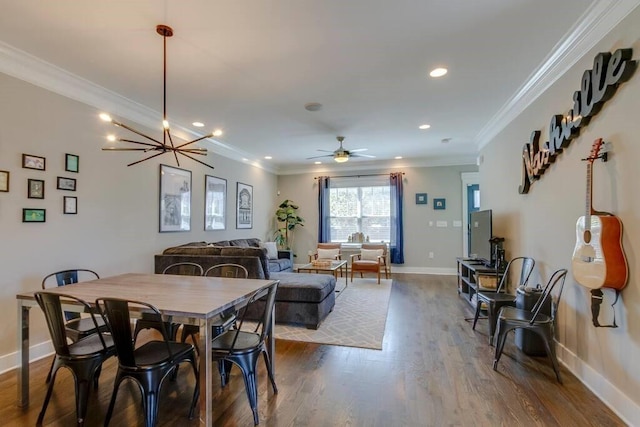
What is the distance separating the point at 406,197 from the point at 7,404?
6.95m

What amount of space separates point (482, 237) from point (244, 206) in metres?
4.51

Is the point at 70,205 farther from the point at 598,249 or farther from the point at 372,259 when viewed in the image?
the point at 372,259

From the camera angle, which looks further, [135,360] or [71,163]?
[71,163]

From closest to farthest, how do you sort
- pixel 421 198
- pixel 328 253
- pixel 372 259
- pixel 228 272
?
pixel 228 272 → pixel 372 259 → pixel 328 253 → pixel 421 198

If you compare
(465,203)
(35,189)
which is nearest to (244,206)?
(35,189)

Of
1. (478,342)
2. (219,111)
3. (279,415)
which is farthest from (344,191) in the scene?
(279,415)

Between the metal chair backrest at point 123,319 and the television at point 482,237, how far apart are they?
13.1 ft

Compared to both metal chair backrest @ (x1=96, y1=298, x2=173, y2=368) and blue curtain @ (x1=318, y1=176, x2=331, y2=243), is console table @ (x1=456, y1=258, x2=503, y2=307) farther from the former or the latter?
metal chair backrest @ (x1=96, y1=298, x2=173, y2=368)

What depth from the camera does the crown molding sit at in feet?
6.82

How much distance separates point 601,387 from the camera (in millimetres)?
2240

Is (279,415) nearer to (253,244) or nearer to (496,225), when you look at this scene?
(496,225)

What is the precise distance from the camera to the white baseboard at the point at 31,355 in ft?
8.68

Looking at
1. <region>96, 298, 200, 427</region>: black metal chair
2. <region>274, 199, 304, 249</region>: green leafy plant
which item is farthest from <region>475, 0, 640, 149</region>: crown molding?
<region>274, 199, 304, 249</region>: green leafy plant

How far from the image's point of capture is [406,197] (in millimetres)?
7484
